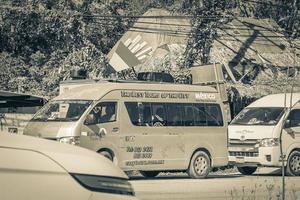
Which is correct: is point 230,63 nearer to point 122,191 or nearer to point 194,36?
point 194,36

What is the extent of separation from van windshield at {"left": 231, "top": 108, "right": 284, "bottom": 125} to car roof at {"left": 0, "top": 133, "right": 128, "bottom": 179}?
16.7 metres

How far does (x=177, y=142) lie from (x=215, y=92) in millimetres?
2346

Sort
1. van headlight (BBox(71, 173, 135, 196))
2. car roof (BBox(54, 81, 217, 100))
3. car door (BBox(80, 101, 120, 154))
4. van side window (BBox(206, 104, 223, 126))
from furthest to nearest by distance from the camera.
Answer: van side window (BBox(206, 104, 223, 126)) < car roof (BBox(54, 81, 217, 100)) < car door (BBox(80, 101, 120, 154)) < van headlight (BBox(71, 173, 135, 196))

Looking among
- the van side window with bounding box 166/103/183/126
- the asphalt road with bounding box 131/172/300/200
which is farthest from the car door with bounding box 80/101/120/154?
the van side window with bounding box 166/103/183/126

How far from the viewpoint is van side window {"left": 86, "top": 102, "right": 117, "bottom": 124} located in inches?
653

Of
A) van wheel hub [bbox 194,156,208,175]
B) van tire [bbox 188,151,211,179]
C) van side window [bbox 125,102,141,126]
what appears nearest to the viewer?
van side window [bbox 125,102,141,126]

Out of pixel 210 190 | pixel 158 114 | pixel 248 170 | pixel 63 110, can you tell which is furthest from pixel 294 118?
pixel 63 110

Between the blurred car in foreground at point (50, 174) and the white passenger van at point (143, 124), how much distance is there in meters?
12.4

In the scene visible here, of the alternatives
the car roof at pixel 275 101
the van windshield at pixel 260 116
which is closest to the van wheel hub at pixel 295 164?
the van windshield at pixel 260 116

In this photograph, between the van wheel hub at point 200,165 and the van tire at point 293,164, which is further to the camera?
the van tire at point 293,164

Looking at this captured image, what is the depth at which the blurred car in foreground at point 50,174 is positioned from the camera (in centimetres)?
346

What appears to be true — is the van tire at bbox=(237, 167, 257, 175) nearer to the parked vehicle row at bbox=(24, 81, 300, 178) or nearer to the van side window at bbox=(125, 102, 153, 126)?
the parked vehicle row at bbox=(24, 81, 300, 178)

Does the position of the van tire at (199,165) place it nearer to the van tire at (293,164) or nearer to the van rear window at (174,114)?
the van rear window at (174,114)

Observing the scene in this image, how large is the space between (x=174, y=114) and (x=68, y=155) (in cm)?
1488
